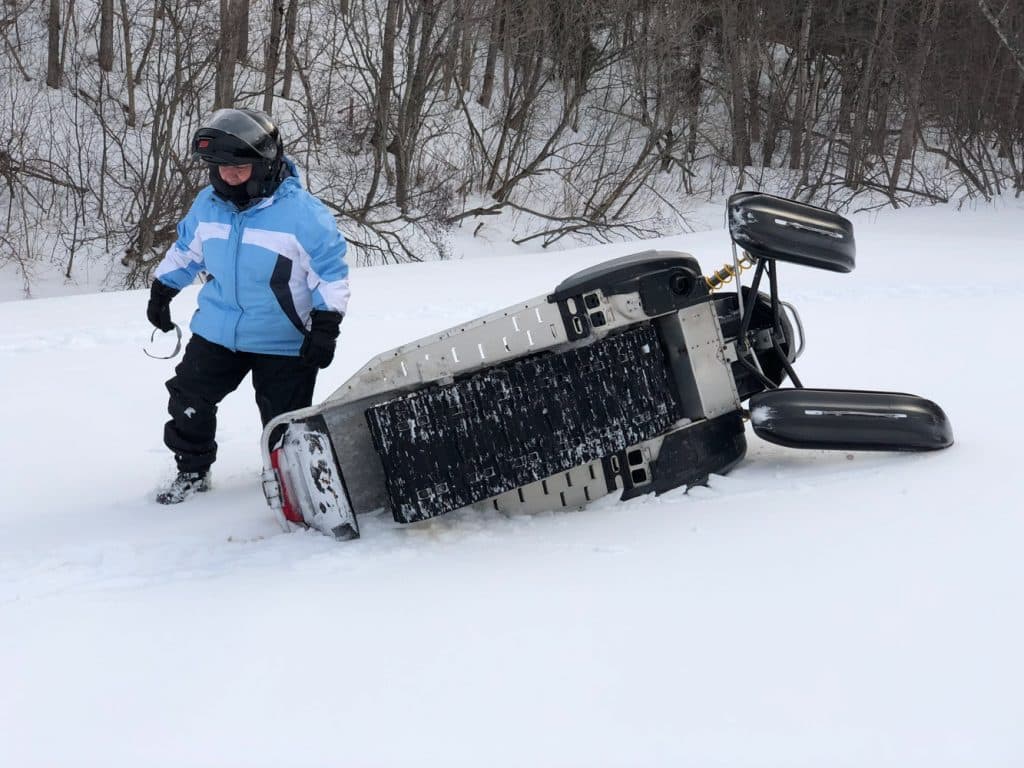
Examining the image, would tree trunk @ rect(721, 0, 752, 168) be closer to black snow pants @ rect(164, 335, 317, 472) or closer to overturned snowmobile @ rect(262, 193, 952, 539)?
overturned snowmobile @ rect(262, 193, 952, 539)

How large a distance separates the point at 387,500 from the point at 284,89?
1603cm

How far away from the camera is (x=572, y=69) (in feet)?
69.0

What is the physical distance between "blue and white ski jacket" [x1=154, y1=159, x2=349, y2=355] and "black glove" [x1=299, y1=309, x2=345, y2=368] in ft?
0.11

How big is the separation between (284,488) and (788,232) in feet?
6.42

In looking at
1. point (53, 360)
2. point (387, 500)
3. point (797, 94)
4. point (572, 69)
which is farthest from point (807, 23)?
point (387, 500)

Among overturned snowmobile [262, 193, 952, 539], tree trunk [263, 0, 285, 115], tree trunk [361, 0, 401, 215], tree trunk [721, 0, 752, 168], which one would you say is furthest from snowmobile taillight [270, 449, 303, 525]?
tree trunk [721, 0, 752, 168]

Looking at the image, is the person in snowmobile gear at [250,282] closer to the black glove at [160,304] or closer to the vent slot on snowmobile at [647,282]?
the black glove at [160,304]

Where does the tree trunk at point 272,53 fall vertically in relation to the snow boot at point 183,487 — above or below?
above

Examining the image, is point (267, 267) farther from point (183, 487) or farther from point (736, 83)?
point (736, 83)

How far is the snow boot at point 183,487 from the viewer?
4.12 m

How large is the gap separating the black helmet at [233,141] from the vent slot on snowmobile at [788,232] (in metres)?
1.66

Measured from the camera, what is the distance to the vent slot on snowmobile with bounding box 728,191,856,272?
3686 mm

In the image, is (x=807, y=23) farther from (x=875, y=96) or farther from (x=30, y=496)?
(x=30, y=496)

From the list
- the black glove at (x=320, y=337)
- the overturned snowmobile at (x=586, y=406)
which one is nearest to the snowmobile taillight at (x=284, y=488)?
the overturned snowmobile at (x=586, y=406)
